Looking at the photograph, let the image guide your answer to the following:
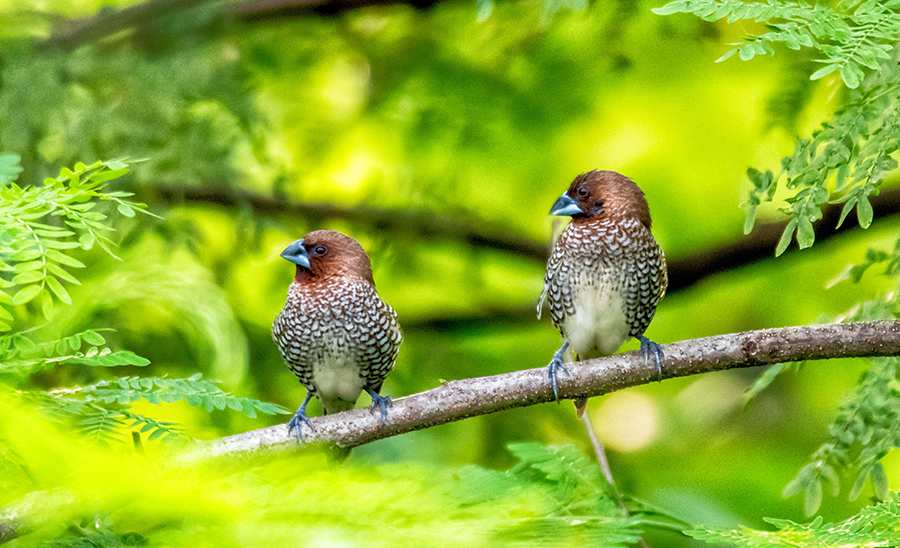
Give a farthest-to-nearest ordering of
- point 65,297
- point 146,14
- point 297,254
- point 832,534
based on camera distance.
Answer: point 146,14 → point 297,254 → point 832,534 → point 65,297

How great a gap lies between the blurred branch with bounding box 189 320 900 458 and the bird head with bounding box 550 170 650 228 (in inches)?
33.6

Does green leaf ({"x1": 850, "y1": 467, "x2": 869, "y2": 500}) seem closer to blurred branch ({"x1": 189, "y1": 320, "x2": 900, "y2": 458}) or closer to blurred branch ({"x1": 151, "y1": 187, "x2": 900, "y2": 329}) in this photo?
blurred branch ({"x1": 189, "y1": 320, "x2": 900, "y2": 458})

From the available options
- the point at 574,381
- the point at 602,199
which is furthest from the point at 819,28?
the point at 602,199

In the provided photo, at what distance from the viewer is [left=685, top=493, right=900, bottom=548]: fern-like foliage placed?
5.16 ft

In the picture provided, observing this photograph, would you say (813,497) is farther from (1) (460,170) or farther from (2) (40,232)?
(1) (460,170)

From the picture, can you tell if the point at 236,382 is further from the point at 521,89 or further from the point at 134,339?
the point at 521,89

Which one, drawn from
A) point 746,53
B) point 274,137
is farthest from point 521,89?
point 746,53

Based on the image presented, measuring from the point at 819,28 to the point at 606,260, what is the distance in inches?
67.4

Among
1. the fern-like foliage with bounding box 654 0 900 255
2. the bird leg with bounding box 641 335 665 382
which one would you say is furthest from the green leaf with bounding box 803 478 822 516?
the fern-like foliage with bounding box 654 0 900 255

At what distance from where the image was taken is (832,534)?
1.68 meters

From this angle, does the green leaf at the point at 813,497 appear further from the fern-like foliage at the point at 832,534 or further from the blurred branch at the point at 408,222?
the blurred branch at the point at 408,222

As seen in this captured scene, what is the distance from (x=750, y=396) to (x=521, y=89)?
3142 mm

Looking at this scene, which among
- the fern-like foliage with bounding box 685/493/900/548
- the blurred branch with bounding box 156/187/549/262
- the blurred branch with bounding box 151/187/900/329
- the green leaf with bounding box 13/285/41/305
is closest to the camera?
the green leaf with bounding box 13/285/41/305

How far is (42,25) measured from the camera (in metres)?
4.59
